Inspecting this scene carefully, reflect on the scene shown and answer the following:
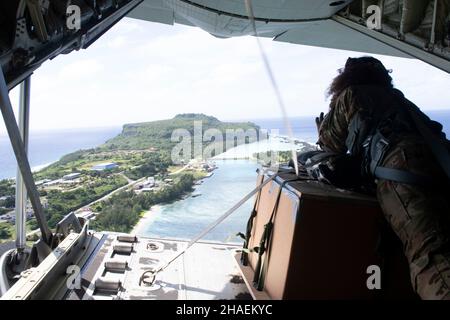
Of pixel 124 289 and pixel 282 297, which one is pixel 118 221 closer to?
pixel 124 289

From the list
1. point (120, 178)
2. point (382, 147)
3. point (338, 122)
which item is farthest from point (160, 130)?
point (382, 147)

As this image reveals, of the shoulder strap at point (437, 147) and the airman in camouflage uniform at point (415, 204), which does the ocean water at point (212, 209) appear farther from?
the shoulder strap at point (437, 147)

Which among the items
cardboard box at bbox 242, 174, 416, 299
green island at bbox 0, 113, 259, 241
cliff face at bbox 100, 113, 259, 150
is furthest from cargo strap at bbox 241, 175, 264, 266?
cliff face at bbox 100, 113, 259, 150

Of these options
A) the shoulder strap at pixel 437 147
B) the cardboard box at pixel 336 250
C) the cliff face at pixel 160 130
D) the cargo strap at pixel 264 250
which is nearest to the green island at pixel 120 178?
the cliff face at pixel 160 130

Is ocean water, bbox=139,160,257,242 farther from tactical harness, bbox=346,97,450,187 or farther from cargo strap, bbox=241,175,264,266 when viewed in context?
tactical harness, bbox=346,97,450,187

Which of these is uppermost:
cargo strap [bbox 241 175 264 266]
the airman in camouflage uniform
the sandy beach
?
the airman in camouflage uniform

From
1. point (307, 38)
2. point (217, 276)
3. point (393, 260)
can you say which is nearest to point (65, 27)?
point (217, 276)
